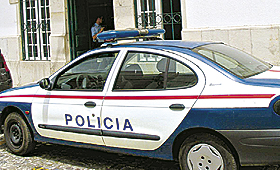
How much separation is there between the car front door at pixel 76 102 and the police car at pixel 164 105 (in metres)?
0.01

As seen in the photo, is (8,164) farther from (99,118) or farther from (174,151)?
(174,151)

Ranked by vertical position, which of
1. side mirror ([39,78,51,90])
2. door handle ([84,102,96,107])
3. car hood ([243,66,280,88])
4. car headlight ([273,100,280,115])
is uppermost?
car hood ([243,66,280,88])

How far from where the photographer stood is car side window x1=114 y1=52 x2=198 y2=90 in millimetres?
4465

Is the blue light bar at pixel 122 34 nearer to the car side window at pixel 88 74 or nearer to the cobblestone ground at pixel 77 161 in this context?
the car side window at pixel 88 74

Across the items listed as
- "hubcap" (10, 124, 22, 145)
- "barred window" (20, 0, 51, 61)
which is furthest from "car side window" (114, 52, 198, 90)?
"barred window" (20, 0, 51, 61)

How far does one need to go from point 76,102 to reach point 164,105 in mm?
1201

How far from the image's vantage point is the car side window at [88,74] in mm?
5043

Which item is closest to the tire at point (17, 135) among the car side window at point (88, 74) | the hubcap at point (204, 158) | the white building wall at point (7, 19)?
the car side window at point (88, 74)

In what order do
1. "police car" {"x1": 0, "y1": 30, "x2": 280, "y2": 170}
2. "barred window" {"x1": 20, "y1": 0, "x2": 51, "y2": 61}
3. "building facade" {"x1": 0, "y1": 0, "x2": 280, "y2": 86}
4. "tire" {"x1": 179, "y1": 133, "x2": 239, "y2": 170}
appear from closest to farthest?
"police car" {"x1": 0, "y1": 30, "x2": 280, "y2": 170}, "tire" {"x1": 179, "y1": 133, "x2": 239, "y2": 170}, "building facade" {"x1": 0, "y1": 0, "x2": 280, "y2": 86}, "barred window" {"x1": 20, "y1": 0, "x2": 51, "y2": 61}

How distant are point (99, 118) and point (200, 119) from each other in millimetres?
1248

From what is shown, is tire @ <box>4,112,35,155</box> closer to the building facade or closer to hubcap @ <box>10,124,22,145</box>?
hubcap @ <box>10,124,22,145</box>

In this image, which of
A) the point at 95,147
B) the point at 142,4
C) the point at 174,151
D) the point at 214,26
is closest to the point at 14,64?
the point at 142,4

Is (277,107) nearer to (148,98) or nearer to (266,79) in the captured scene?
(266,79)

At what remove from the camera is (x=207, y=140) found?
166 inches
